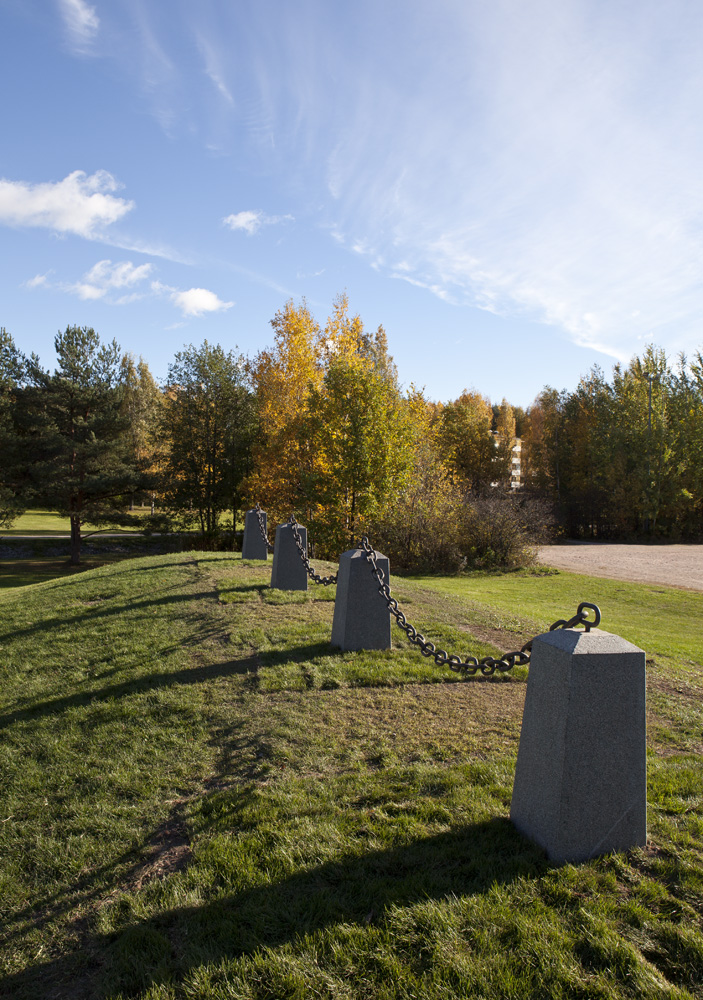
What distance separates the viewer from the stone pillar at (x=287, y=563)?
8359mm

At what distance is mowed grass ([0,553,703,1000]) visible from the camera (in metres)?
2.09

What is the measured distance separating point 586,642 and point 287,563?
618cm

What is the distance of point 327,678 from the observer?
4977mm

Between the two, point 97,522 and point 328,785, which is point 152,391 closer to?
point 97,522

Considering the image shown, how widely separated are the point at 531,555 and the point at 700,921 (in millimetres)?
16120

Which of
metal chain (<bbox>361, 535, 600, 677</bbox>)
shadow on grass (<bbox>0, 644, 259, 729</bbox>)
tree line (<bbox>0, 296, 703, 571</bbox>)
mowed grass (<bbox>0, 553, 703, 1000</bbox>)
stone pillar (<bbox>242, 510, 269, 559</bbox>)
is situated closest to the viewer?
mowed grass (<bbox>0, 553, 703, 1000</bbox>)

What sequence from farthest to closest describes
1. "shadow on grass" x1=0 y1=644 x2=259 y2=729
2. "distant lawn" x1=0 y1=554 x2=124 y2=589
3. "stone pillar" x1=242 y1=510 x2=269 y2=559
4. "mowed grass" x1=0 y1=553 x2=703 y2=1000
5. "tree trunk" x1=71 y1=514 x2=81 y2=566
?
"tree trunk" x1=71 y1=514 x2=81 y2=566 < "distant lawn" x1=0 y1=554 x2=124 y2=589 < "stone pillar" x1=242 y1=510 x2=269 y2=559 < "shadow on grass" x1=0 y1=644 x2=259 y2=729 < "mowed grass" x1=0 y1=553 x2=703 y2=1000

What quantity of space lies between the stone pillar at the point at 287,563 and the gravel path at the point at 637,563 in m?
10.3

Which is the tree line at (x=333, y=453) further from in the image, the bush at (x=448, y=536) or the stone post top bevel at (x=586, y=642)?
the stone post top bevel at (x=586, y=642)

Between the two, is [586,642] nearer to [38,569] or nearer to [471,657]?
[471,657]

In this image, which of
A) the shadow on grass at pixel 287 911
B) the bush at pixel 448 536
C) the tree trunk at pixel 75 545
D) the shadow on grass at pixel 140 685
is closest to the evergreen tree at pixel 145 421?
the tree trunk at pixel 75 545

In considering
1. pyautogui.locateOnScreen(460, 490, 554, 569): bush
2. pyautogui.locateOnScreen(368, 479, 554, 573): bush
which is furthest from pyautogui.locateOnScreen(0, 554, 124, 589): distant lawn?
pyautogui.locateOnScreen(460, 490, 554, 569): bush

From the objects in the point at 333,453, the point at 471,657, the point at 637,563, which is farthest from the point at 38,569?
the point at 471,657

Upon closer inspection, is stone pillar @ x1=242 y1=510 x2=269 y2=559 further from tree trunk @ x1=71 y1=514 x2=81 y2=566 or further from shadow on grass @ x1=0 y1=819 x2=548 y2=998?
tree trunk @ x1=71 y1=514 x2=81 y2=566
